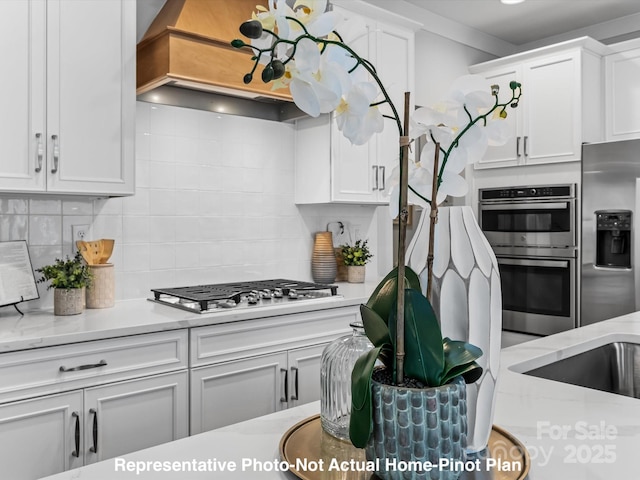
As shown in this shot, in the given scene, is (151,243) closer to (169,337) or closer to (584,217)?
(169,337)

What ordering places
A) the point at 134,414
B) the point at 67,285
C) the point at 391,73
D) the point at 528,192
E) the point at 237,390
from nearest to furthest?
the point at 134,414, the point at 67,285, the point at 237,390, the point at 391,73, the point at 528,192

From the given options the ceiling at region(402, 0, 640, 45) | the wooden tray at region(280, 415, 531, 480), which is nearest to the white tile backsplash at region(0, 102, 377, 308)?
the ceiling at region(402, 0, 640, 45)

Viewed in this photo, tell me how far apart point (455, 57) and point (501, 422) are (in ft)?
12.9

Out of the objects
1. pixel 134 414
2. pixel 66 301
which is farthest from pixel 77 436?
pixel 66 301

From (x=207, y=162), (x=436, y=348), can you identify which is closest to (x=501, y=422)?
(x=436, y=348)

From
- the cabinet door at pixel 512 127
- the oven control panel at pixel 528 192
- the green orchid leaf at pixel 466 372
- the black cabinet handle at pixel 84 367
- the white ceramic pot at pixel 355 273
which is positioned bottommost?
the black cabinet handle at pixel 84 367

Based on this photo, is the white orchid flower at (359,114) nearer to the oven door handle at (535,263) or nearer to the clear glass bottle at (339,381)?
the clear glass bottle at (339,381)

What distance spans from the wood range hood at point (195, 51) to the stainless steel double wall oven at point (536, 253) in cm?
225

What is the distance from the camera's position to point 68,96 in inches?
89.2

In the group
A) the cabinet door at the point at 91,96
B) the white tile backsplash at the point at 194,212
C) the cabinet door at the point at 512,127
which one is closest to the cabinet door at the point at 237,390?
the white tile backsplash at the point at 194,212

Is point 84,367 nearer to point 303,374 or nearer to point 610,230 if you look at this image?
point 303,374

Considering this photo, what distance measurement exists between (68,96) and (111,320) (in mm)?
952

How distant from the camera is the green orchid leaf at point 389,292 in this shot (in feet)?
2.50

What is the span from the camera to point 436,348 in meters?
0.70
